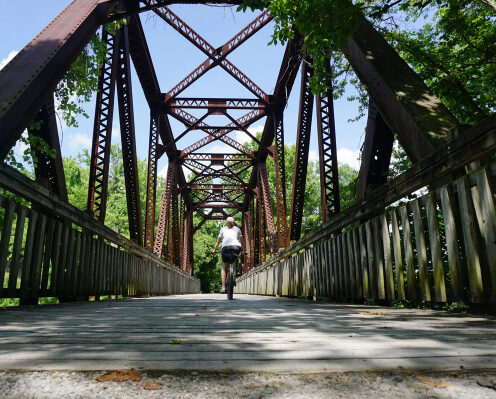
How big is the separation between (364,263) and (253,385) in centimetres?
353

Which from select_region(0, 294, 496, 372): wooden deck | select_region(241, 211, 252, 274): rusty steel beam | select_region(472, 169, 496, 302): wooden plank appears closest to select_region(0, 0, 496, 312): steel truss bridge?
select_region(472, 169, 496, 302): wooden plank

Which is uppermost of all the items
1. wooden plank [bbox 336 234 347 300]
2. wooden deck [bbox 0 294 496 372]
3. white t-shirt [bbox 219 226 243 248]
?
white t-shirt [bbox 219 226 243 248]

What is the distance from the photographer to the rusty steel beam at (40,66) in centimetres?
386

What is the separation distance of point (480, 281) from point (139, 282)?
7.44 meters

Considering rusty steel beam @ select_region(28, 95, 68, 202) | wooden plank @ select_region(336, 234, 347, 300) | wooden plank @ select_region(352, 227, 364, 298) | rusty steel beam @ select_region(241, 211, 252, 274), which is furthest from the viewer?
rusty steel beam @ select_region(241, 211, 252, 274)

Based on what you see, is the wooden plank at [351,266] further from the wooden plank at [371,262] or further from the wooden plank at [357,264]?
the wooden plank at [371,262]

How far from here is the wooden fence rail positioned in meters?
2.41

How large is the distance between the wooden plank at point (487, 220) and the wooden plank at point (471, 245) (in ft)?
0.15

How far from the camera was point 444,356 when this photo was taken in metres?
1.30

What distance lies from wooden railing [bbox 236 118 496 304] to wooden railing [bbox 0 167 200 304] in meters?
3.54

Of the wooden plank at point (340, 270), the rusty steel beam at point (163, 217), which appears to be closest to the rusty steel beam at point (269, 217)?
the rusty steel beam at point (163, 217)

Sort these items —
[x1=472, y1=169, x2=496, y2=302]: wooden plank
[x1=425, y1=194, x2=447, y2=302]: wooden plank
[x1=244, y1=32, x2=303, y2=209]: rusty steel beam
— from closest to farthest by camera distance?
[x1=472, y1=169, x2=496, y2=302]: wooden plank
[x1=425, y1=194, x2=447, y2=302]: wooden plank
[x1=244, y1=32, x2=303, y2=209]: rusty steel beam

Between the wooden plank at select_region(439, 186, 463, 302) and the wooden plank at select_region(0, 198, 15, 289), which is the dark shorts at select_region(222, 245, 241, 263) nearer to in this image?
the wooden plank at select_region(0, 198, 15, 289)

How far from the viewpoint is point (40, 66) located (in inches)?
174
